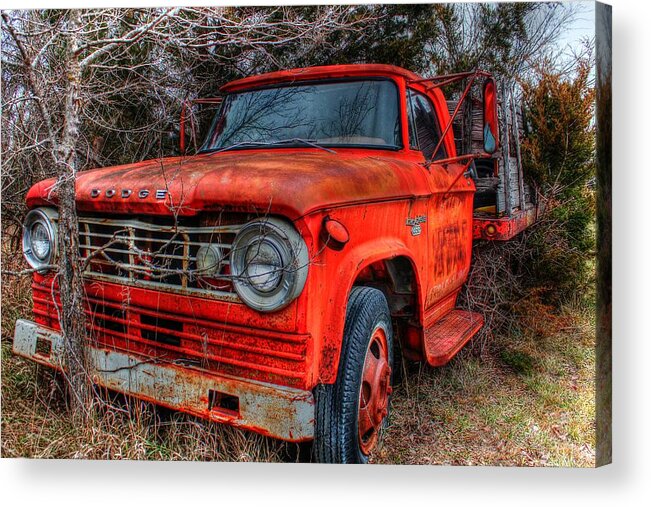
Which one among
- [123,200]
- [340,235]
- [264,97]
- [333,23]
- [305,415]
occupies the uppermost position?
[333,23]

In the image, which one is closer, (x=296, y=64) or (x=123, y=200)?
(x=123, y=200)

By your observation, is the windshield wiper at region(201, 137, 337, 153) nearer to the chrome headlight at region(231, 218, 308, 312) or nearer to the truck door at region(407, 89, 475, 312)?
the truck door at region(407, 89, 475, 312)

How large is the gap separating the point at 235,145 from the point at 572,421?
2.25 m

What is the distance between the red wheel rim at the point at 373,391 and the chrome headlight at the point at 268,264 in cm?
56

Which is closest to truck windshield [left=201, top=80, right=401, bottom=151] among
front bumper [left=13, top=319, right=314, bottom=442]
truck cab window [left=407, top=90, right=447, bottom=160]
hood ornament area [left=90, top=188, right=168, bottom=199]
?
truck cab window [left=407, top=90, right=447, bottom=160]

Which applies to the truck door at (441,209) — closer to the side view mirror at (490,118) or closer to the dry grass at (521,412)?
the side view mirror at (490,118)

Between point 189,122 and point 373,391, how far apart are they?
1.90 metres

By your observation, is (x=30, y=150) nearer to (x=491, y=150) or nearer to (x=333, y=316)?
(x=333, y=316)

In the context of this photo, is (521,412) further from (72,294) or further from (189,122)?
(189,122)

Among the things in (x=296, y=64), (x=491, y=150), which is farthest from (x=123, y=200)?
(x=491, y=150)

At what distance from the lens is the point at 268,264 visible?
2.29 metres

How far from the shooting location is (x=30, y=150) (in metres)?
3.25

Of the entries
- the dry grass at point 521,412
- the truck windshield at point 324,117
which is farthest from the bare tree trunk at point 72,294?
the dry grass at point 521,412

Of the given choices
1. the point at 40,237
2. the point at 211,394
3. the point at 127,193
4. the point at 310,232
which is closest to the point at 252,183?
the point at 310,232
